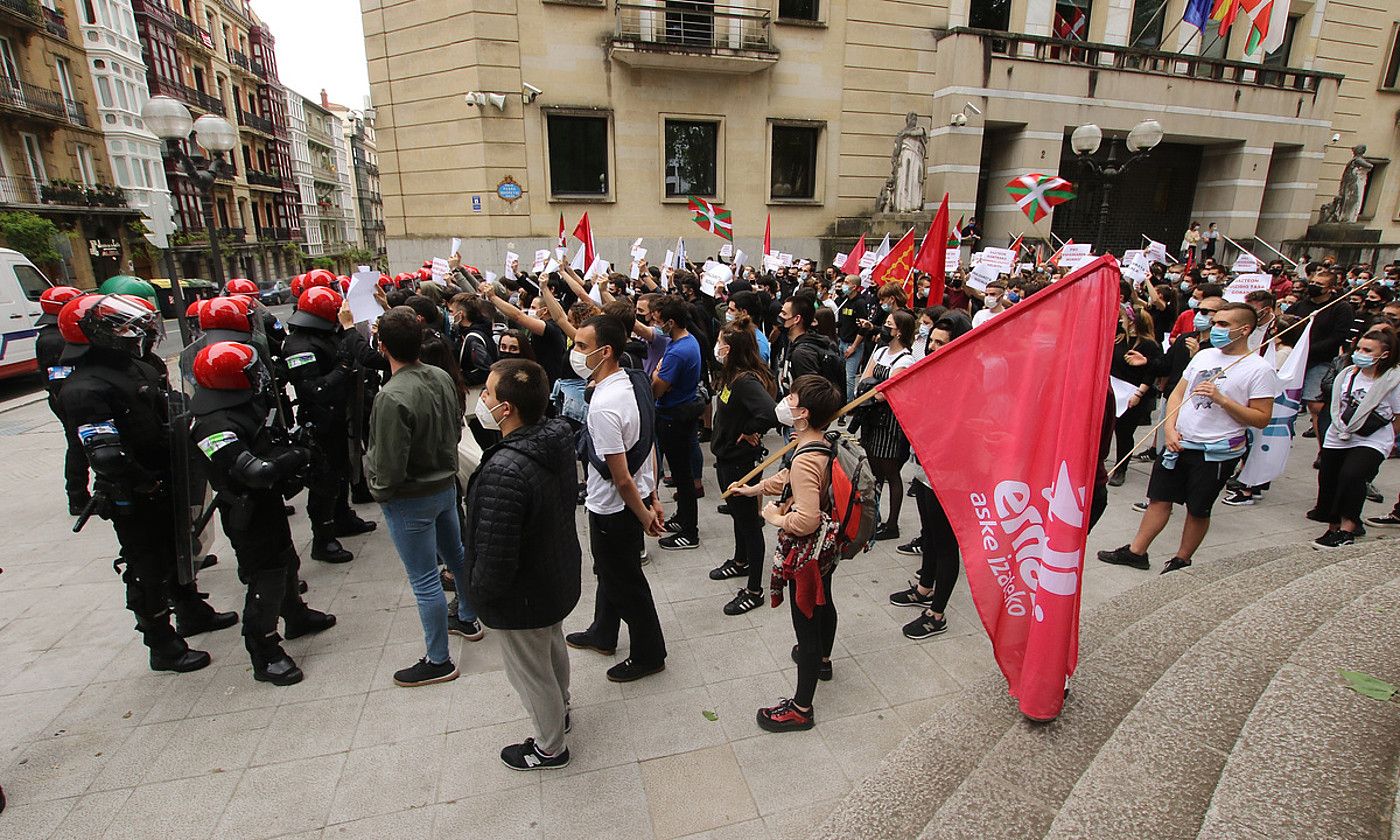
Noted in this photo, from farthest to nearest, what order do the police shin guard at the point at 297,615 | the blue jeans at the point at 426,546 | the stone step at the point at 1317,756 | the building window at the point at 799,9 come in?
the building window at the point at 799,9, the police shin guard at the point at 297,615, the blue jeans at the point at 426,546, the stone step at the point at 1317,756

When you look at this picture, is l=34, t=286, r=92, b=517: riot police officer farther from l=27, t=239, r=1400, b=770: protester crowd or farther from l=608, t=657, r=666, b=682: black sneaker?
l=608, t=657, r=666, b=682: black sneaker

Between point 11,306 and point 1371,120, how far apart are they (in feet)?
130

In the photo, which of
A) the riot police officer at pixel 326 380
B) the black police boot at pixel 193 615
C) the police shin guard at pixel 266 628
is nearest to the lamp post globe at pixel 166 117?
the riot police officer at pixel 326 380

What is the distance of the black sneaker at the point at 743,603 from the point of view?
14.3ft

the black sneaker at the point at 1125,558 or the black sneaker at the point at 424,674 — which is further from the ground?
the black sneaker at the point at 1125,558

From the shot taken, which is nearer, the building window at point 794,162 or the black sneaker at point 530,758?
the black sneaker at point 530,758

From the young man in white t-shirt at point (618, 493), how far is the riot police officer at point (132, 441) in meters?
2.31

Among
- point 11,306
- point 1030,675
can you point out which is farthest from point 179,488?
point 11,306

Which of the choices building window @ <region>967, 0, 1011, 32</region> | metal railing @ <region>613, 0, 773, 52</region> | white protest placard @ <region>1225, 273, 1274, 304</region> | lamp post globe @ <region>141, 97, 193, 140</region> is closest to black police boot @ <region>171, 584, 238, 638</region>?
lamp post globe @ <region>141, 97, 193, 140</region>

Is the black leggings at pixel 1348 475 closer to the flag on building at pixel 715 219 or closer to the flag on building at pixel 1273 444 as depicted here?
the flag on building at pixel 1273 444

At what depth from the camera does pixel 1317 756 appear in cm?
214

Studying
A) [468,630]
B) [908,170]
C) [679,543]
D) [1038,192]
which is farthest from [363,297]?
[908,170]

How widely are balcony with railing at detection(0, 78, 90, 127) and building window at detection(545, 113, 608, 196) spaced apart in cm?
2615

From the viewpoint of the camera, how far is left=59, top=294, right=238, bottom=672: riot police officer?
3.39 metres
